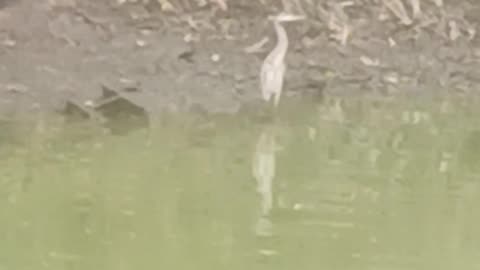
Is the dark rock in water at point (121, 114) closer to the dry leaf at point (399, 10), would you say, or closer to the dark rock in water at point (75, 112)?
the dark rock in water at point (75, 112)

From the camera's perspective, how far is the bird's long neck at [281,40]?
8.27m

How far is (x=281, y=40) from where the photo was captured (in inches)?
331

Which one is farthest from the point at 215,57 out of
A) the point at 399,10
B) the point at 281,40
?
the point at 399,10

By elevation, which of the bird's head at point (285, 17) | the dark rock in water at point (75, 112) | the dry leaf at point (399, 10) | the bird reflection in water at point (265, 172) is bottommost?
the dry leaf at point (399, 10)

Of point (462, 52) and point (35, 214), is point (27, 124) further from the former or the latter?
point (462, 52)

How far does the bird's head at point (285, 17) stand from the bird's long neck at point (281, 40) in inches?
2.8

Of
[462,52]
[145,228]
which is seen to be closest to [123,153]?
[145,228]

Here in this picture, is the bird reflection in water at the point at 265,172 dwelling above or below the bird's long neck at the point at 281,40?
above

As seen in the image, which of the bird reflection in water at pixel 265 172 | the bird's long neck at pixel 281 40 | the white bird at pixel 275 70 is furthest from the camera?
the bird's long neck at pixel 281 40

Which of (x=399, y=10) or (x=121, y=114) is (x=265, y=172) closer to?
(x=121, y=114)

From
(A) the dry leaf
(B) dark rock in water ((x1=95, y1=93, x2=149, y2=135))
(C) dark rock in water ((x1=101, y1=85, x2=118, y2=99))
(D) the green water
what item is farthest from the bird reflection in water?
(A) the dry leaf

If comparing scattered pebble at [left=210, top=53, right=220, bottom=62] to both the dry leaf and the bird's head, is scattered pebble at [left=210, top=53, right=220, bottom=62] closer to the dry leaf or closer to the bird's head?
the bird's head

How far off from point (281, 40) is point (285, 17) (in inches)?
19.5

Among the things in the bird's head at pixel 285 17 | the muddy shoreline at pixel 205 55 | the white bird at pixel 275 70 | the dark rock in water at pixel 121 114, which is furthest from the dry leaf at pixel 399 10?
the dark rock in water at pixel 121 114
